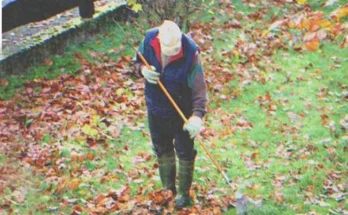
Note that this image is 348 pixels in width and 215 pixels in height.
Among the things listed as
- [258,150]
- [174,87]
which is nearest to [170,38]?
[174,87]

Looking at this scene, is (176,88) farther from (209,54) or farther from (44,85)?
(209,54)

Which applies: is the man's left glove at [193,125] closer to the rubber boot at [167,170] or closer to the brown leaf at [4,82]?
the rubber boot at [167,170]

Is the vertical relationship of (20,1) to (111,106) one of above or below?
Result: above

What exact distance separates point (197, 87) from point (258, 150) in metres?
2.21

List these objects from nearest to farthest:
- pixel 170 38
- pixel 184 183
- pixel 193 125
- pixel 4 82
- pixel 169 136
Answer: pixel 170 38 < pixel 193 125 < pixel 169 136 < pixel 184 183 < pixel 4 82

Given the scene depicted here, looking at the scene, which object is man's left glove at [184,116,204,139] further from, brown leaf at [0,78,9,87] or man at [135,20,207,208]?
brown leaf at [0,78,9,87]

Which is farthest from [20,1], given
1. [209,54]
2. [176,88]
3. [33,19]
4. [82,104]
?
[176,88]

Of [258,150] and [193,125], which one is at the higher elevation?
[193,125]

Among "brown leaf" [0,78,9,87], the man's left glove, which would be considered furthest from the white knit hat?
"brown leaf" [0,78,9,87]

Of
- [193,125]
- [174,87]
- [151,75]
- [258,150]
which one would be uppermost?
[151,75]

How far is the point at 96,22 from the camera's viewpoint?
10.3 meters

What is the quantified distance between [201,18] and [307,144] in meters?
4.72

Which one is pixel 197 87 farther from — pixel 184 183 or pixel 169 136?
pixel 184 183

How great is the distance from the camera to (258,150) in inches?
289
